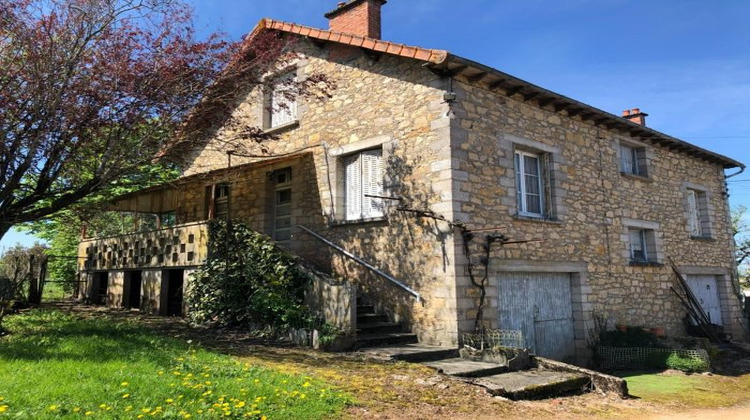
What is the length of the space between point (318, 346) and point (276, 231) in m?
4.57

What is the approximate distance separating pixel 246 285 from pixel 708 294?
11938 mm

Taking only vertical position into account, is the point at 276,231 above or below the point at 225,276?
above

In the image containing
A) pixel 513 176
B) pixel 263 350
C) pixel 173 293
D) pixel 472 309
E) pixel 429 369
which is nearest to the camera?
pixel 429 369

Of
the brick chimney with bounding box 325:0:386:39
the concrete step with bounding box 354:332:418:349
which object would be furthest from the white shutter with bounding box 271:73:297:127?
the concrete step with bounding box 354:332:418:349

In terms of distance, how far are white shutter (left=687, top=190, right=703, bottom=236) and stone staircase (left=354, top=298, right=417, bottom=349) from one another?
9681mm

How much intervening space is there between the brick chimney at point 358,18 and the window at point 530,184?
3.75 metres

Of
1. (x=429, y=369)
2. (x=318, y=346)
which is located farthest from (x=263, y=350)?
(x=429, y=369)

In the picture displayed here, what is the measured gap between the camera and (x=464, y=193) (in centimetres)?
853

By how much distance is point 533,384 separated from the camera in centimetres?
669

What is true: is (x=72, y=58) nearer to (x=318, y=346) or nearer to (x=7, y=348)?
(x=7, y=348)

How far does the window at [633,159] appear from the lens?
1262 centimetres

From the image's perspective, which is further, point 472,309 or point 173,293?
point 173,293

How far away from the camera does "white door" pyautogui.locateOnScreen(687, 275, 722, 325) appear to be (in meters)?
13.7

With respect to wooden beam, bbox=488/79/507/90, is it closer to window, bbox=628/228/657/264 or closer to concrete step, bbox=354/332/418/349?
concrete step, bbox=354/332/418/349
